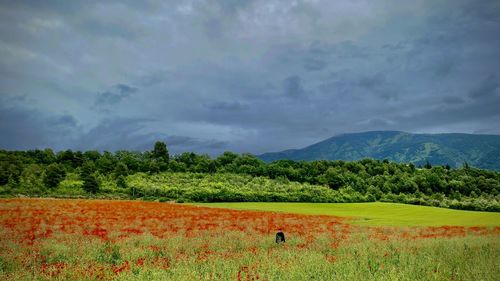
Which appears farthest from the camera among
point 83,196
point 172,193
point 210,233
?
point 172,193

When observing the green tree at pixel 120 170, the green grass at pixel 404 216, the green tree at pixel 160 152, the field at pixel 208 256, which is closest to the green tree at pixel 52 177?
the green tree at pixel 120 170

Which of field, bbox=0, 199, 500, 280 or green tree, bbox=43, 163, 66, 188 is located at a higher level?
green tree, bbox=43, 163, 66, 188

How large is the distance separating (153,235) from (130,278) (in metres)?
8.60

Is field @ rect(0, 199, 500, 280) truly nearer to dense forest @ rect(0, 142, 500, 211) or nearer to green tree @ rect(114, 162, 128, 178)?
dense forest @ rect(0, 142, 500, 211)

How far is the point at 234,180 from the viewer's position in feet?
295

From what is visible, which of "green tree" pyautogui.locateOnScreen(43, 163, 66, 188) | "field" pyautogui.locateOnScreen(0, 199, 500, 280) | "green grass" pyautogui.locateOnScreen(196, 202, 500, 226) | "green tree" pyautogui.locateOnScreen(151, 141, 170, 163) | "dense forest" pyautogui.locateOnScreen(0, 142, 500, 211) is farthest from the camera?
"green tree" pyautogui.locateOnScreen(151, 141, 170, 163)

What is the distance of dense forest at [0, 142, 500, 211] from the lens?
221 ft

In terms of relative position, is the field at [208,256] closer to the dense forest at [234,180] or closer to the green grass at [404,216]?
the green grass at [404,216]

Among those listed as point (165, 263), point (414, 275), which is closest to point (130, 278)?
point (165, 263)

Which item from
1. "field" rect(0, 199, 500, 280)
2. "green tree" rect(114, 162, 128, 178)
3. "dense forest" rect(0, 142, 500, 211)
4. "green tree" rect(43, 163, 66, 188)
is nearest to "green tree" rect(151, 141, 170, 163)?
"dense forest" rect(0, 142, 500, 211)

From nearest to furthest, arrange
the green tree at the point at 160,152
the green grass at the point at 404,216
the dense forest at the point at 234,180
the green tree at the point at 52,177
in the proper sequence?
the green grass at the point at 404,216 → the green tree at the point at 52,177 → the dense forest at the point at 234,180 → the green tree at the point at 160,152

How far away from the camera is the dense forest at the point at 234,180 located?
221ft

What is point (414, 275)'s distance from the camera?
8.67m

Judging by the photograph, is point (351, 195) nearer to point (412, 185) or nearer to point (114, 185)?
point (412, 185)
